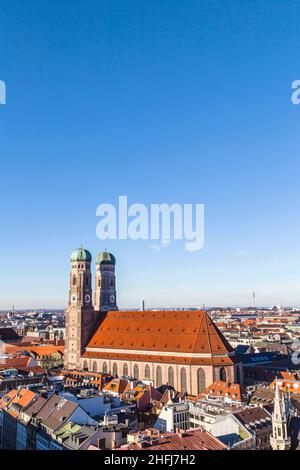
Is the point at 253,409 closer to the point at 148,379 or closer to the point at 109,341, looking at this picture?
the point at 148,379

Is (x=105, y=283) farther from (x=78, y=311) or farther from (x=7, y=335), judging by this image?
(x=7, y=335)

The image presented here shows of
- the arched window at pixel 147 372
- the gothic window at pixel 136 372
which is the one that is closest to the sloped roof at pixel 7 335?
the gothic window at pixel 136 372

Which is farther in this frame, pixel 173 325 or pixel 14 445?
pixel 173 325

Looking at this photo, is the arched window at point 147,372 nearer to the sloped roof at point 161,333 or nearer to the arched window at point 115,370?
the sloped roof at point 161,333

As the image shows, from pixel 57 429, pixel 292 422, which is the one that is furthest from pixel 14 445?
pixel 292 422

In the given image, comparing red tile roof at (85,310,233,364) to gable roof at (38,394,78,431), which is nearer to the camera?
gable roof at (38,394,78,431)

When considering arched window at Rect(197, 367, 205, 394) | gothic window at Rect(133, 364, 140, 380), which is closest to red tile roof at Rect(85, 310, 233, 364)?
arched window at Rect(197, 367, 205, 394)

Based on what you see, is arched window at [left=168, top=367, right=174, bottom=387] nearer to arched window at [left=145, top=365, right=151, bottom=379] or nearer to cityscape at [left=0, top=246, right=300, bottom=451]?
cityscape at [left=0, top=246, right=300, bottom=451]
